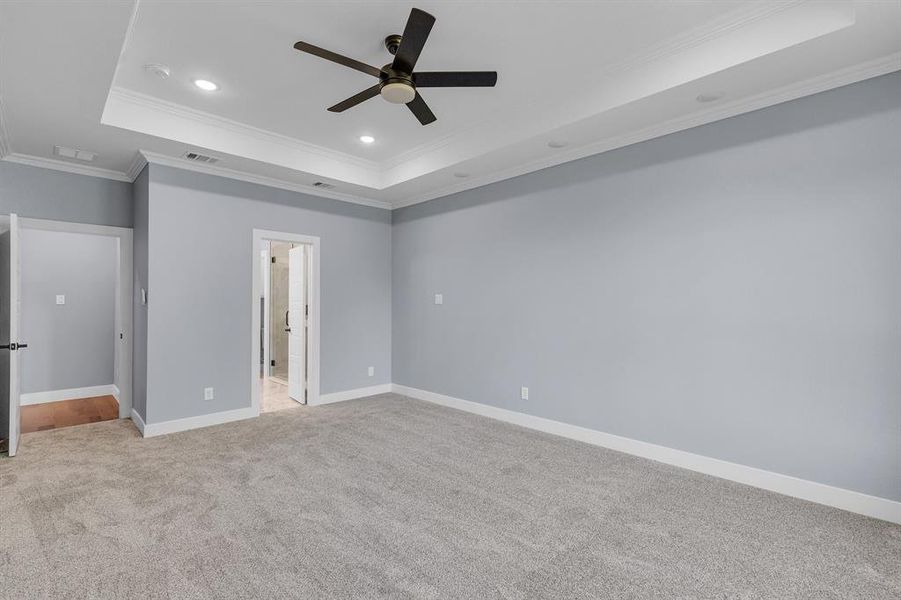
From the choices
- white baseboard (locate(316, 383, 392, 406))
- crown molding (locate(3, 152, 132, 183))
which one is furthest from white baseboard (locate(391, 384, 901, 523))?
crown molding (locate(3, 152, 132, 183))

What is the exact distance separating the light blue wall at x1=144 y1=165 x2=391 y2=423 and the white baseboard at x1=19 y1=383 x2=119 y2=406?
7.09 ft

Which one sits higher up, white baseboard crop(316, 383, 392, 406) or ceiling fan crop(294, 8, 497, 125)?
ceiling fan crop(294, 8, 497, 125)

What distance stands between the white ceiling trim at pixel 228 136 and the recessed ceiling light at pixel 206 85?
1.63ft

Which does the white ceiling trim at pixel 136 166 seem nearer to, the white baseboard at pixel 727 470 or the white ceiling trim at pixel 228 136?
the white ceiling trim at pixel 228 136

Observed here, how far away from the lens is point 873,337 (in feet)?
8.61

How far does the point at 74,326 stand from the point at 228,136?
12.2 ft

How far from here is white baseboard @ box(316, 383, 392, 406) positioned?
543 centimetres

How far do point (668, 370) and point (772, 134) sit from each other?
181 centimetres

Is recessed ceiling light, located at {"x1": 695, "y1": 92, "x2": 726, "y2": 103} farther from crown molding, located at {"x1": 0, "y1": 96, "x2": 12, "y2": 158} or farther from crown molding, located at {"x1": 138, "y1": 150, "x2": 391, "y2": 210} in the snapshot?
crown molding, located at {"x1": 0, "y1": 96, "x2": 12, "y2": 158}

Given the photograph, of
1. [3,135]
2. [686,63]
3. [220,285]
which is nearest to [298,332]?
[220,285]

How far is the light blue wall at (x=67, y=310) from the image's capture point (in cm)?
541

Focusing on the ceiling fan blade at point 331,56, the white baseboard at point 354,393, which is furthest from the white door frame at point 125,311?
the ceiling fan blade at point 331,56

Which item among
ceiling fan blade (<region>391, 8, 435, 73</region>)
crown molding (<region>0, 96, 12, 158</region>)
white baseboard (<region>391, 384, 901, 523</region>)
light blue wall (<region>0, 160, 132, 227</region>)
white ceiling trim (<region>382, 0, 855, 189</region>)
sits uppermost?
white ceiling trim (<region>382, 0, 855, 189</region>)

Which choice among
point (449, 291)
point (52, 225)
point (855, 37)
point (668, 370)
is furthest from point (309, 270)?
point (855, 37)
